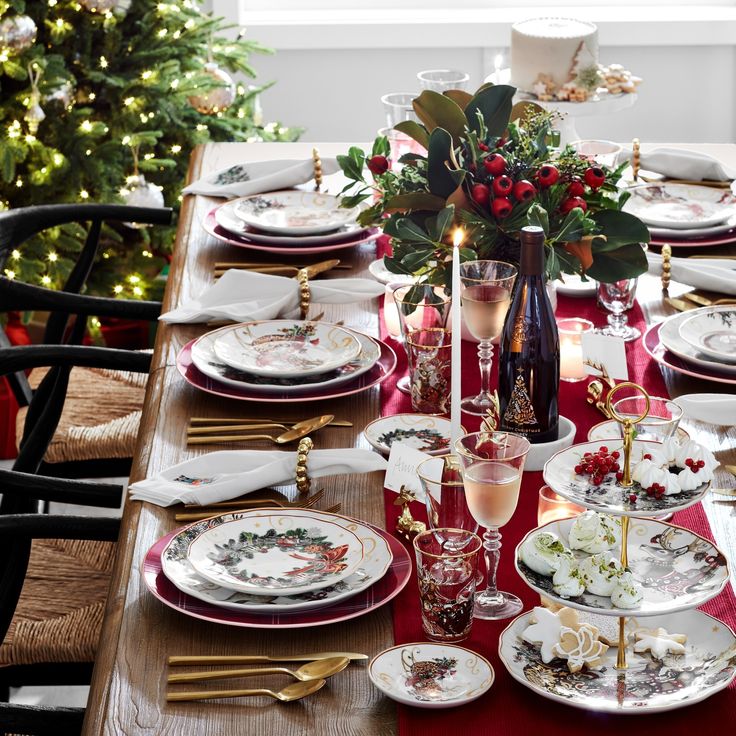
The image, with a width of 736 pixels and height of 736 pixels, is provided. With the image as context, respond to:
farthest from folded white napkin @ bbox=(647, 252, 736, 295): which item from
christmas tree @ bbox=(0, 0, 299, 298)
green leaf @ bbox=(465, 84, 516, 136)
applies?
christmas tree @ bbox=(0, 0, 299, 298)

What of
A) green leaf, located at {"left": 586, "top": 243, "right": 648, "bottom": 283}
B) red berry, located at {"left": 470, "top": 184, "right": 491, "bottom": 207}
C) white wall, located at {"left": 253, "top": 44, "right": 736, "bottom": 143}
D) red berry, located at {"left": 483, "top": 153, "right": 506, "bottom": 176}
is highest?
red berry, located at {"left": 483, "top": 153, "right": 506, "bottom": 176}

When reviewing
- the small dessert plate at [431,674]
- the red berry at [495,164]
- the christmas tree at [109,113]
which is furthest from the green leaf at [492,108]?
the christmas tree at [109,113]

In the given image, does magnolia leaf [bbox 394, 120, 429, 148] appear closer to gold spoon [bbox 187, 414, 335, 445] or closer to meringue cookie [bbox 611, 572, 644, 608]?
gold spoon [bbox 187, 414, 335, 445]

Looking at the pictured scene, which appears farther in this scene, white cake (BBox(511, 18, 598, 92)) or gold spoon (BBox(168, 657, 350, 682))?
white cake (BBox(511, 18, 598, 92))

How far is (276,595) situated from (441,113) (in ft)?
2.71

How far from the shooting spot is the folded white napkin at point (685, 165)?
2.31 m

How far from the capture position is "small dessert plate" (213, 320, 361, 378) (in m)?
1.59

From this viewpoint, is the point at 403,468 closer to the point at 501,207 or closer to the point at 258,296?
the point at 501,207

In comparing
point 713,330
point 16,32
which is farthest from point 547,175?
point 16,32

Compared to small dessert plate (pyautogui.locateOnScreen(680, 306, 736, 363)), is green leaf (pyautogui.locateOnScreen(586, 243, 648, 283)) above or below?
above

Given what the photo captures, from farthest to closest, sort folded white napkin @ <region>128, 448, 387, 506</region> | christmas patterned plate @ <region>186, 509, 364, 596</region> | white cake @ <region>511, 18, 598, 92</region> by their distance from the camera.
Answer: white cake @ <region>511, 18, 598, 92</region> < folded white napkin @ <region>128, 448, 387, 506</region> < christmas patterned plate @ <region>186, 509, 364, 596</region>

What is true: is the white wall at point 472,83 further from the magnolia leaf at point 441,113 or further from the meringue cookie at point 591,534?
the meringue cookie at point 591,534

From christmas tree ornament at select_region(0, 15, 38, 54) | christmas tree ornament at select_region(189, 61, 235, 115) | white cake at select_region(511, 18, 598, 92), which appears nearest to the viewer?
white cake at select_region(511, 18, 598, 92)

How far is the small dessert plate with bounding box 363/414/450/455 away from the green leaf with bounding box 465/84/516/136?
0.46m
